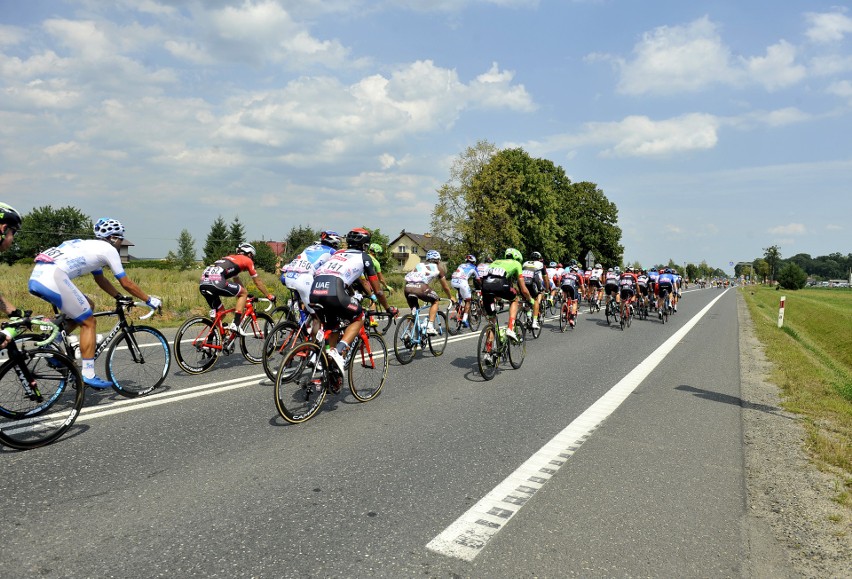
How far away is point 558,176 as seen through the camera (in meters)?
61.4

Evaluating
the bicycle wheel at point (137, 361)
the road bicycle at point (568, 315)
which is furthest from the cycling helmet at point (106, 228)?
the road bicycle at point (568, 315)

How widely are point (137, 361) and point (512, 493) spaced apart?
468 centimetres

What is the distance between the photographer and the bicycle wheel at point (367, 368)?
609cm

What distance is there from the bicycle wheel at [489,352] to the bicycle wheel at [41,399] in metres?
4.95

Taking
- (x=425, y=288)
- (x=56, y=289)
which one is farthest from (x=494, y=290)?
(x=56, y=289)

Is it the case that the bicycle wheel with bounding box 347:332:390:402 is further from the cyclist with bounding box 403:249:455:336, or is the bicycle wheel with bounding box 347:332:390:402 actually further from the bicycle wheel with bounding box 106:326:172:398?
the cyclist with bounding box 403:249:455:336

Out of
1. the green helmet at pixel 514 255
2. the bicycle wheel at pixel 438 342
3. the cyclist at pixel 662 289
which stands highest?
the green helmet at pixel 514 255

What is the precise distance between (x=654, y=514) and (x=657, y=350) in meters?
8.90

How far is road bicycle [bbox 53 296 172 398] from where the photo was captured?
222 inches

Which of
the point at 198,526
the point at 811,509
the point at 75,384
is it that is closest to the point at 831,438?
the point at 811,509

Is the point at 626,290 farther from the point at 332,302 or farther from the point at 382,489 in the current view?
the point at 382,489

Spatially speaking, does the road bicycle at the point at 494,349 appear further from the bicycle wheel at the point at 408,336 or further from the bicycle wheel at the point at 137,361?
the bicycle wheel at the point at 137,361

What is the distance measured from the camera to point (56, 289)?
198 inches

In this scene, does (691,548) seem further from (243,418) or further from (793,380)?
(793,380)
